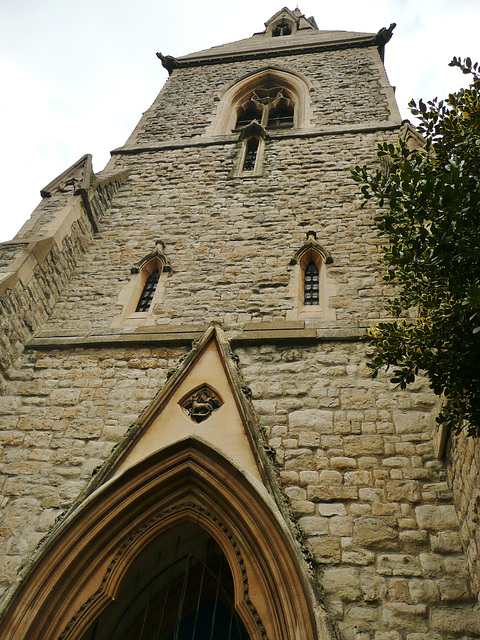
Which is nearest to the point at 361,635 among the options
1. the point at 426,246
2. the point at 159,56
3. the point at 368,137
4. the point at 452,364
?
the point at 452,364

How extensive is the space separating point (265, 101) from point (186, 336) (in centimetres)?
759

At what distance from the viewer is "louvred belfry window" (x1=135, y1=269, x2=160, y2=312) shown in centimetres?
635

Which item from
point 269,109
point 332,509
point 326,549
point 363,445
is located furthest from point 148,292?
point 269,109

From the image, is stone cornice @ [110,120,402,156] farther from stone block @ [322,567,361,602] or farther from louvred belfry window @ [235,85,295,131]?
stone block @ [322,567,361,602]

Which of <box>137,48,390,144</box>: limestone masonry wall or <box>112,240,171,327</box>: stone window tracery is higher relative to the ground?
<box>137,48,390,144</box>: limestone masonry wall

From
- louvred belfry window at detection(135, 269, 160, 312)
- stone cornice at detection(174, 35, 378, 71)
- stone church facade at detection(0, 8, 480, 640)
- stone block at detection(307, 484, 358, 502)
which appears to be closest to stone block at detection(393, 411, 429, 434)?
stone church facade at detection(0, 8, 480, 640)

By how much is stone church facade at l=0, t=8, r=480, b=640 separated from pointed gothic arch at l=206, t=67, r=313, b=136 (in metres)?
2.45

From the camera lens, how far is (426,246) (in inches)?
126

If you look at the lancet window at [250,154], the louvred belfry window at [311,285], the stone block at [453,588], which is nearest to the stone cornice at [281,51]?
the lancet window at [250,154]

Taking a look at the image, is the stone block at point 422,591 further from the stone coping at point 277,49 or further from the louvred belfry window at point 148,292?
the stone coping at point 277,49

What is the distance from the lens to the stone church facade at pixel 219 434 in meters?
Answer: 3.56

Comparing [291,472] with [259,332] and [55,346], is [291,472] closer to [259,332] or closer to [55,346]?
[259,332]

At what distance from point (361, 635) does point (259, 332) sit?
116 inches

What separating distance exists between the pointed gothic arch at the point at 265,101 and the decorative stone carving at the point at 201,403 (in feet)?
21.2
